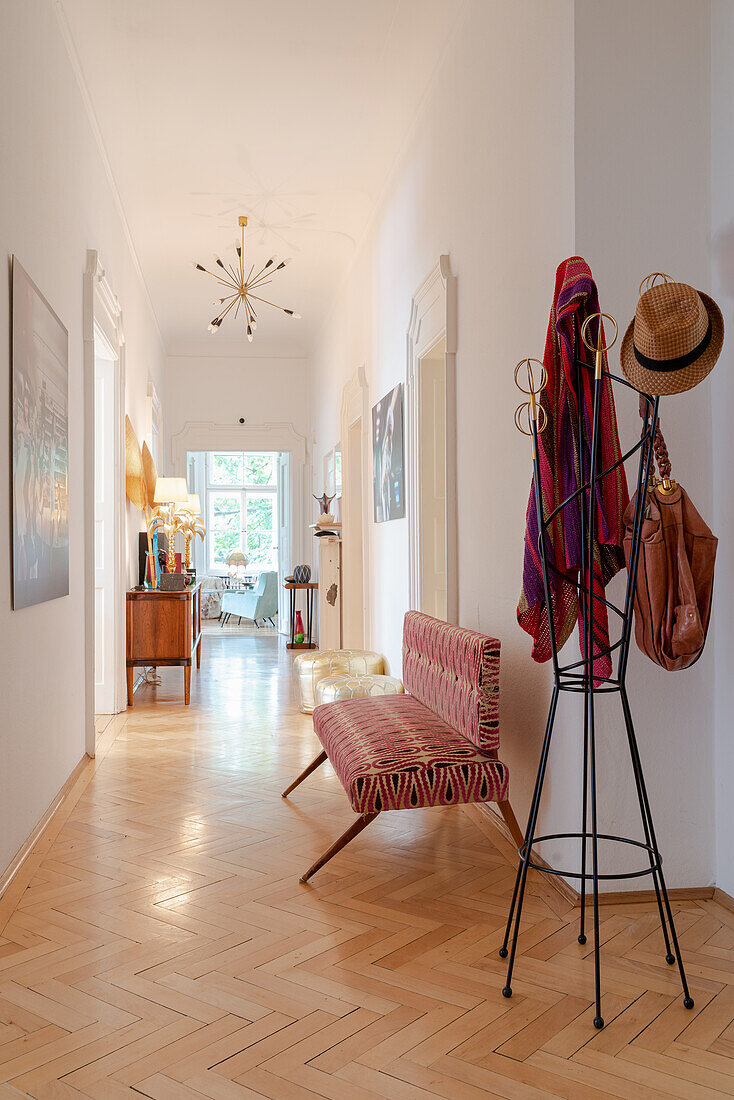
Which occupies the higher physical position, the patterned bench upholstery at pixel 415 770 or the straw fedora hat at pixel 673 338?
the straw fedora hat at pixel 673 338

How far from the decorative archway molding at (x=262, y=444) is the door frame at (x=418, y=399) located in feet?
21.2

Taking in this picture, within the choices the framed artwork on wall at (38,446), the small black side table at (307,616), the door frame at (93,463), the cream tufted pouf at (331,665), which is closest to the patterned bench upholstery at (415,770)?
the framed artwork on wall at (38,446)

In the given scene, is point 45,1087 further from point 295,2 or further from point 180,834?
point 295,2

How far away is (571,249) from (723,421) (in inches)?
29.4

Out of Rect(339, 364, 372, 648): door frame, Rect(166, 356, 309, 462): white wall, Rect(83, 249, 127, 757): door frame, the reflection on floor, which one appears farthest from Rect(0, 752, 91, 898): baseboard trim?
the reflection on floor

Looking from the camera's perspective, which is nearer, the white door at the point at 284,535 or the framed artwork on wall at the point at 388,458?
the framed artwork on wall at the point at 388,458

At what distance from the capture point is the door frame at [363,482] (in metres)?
6.97

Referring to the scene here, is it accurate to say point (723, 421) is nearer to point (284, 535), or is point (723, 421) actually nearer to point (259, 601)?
point (284, 535)

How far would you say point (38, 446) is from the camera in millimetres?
3723

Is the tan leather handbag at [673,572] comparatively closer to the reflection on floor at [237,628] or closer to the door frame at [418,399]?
the door frame at [418,399]

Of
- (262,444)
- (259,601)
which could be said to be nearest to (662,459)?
(262,444)

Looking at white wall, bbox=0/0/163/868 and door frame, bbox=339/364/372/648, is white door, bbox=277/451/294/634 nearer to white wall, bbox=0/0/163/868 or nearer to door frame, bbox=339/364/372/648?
door frame, bbox=339/364/372/648

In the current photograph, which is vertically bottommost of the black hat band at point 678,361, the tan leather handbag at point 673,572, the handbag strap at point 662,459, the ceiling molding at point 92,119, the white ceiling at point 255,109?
the tan leather handbag at point 673,572

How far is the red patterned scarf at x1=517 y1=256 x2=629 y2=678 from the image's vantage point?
2.39 m
